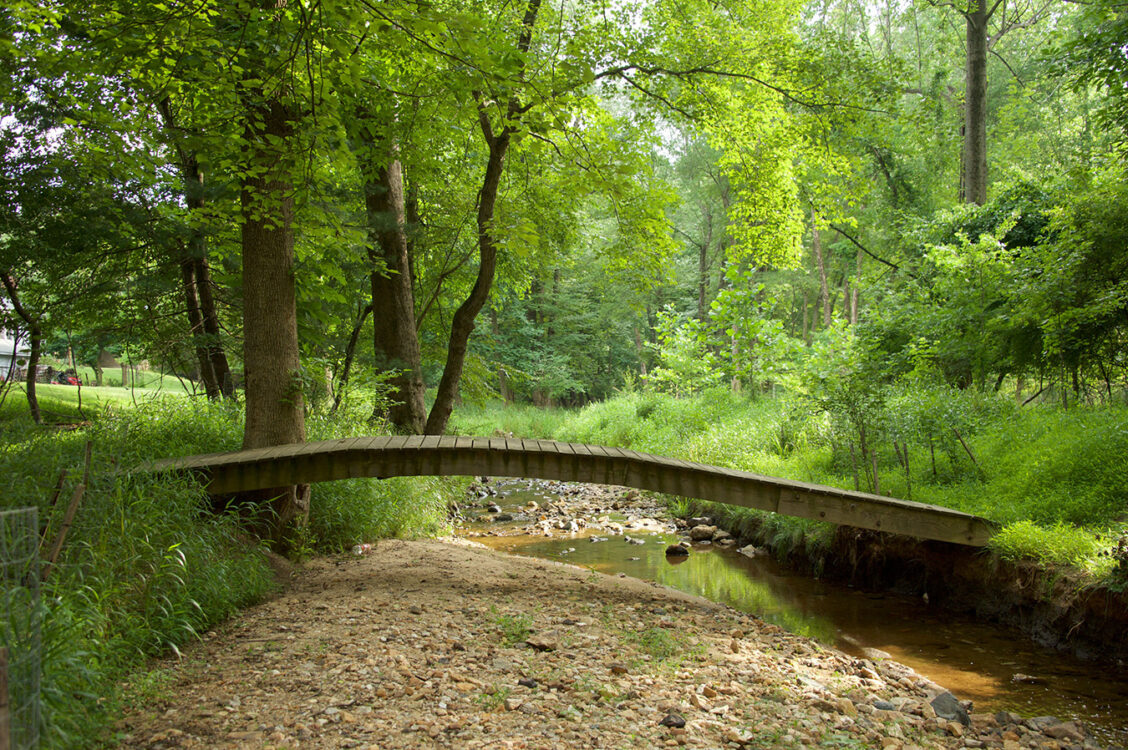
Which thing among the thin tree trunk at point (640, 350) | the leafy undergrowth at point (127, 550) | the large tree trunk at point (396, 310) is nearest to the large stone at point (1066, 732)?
the leafy undergrowth at point (127, 550)

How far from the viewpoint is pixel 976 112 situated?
11.8 m

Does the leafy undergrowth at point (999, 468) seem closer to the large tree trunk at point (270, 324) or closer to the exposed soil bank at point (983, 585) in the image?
the exposed soil bank at point (983, 585)

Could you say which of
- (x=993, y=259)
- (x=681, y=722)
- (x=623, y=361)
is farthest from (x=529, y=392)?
(x=681, y=722)

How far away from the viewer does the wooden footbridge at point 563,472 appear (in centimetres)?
532

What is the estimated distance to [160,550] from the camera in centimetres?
389

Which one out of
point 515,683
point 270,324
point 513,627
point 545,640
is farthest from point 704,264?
point 515,683

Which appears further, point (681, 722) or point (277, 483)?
point (277, 483)

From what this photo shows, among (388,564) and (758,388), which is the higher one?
(758,388)

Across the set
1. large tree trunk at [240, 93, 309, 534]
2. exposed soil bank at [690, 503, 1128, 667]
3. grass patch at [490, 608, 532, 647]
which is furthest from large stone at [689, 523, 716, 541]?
large tree trunk at [240, 93, 309, 534]

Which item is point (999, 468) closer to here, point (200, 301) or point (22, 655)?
point (22, 655)

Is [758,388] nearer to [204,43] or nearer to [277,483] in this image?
[277,483]

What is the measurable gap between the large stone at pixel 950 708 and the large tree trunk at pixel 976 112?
1074 cm

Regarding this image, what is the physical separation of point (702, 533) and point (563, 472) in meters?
3.39

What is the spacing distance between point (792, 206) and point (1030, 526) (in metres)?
6.34
